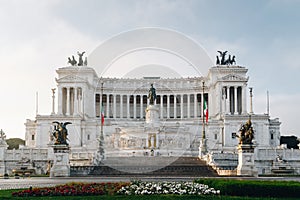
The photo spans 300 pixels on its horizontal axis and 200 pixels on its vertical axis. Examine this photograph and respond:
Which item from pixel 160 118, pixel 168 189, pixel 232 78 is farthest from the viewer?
pixel 160 118

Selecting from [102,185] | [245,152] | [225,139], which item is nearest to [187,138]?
[225,139]

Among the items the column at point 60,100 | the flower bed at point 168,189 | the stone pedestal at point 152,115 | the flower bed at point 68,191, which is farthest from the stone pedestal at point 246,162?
the column at point 60,100

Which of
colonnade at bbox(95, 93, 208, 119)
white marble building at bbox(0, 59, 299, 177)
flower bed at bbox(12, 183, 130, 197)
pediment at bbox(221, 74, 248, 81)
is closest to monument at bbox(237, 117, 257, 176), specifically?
flower bed at bbox(12, 183, 130, 197)

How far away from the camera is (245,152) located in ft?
147

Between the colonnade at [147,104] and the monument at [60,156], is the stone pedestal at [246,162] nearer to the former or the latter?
the monument at [60,156]

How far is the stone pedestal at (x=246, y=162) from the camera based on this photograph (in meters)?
44.1

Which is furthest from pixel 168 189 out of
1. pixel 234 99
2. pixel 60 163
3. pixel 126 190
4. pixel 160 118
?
pixel 160 118

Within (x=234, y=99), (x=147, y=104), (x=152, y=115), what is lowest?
(x=152, y=115)

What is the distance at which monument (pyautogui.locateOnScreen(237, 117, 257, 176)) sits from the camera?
4412 cm

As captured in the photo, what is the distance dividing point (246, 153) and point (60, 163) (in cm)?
1775

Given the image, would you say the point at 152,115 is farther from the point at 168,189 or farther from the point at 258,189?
the point at 258,189

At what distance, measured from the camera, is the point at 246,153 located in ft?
147

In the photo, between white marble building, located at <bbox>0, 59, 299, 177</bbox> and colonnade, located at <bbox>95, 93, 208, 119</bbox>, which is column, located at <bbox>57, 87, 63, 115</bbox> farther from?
colonnade, located at <bbox>95, 93, 208, 119</bbox>

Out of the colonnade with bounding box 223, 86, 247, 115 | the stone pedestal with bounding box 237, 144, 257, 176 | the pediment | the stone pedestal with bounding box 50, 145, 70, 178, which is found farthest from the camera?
the pediment
